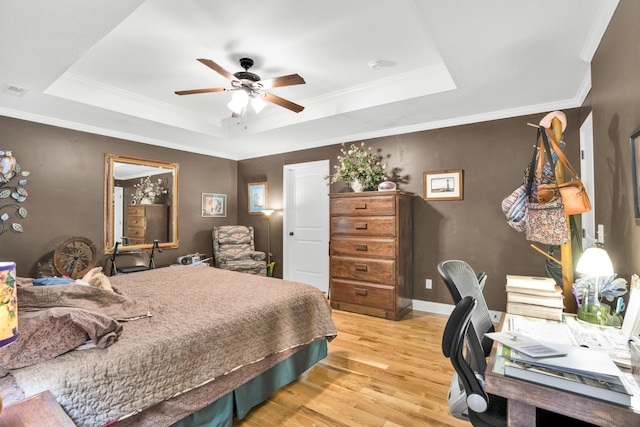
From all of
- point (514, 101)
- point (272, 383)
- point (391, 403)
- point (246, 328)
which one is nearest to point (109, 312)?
point (246, 328)

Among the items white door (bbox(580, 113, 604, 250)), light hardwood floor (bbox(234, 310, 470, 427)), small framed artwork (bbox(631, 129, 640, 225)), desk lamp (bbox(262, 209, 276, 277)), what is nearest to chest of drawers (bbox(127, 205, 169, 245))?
desk lamp (bbox(262, 209, 276, 277))

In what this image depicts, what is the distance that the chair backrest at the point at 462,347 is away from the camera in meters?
1.05

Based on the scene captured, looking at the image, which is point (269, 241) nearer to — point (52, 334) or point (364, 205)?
point (364, 205)

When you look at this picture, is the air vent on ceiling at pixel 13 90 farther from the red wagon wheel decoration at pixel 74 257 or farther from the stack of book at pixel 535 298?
the stack of book at pixel 535 298

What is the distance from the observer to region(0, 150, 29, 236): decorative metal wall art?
3344 mm

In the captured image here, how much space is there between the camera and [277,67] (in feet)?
9.79

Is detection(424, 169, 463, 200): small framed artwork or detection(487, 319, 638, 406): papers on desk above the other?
detection(424, 169, 463, 200): small framed artwork

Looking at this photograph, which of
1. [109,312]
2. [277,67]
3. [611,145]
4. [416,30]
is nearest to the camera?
[109,312]

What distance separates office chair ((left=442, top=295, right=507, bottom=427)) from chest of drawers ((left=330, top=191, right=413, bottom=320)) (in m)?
2.44

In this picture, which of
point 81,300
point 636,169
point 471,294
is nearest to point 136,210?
point 81,300

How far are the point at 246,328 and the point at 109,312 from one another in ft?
2.45

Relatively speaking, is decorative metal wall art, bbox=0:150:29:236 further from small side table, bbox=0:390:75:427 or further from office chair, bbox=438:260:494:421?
office chair, bbox=438:260:494:421

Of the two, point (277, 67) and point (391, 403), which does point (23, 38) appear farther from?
point (391, 403)

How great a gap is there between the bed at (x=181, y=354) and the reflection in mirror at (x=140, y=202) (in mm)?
2062
